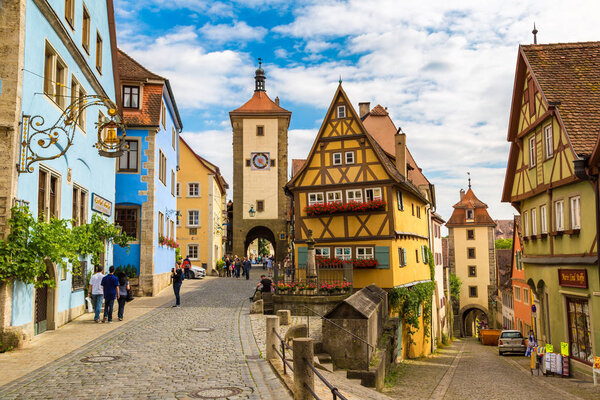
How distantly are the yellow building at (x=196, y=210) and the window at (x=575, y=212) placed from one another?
3112cm

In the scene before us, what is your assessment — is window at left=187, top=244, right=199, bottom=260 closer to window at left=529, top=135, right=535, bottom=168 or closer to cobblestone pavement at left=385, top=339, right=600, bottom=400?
cobblestone pavement at left=385, top=339, right=600, bottom=400

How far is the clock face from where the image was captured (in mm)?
51188

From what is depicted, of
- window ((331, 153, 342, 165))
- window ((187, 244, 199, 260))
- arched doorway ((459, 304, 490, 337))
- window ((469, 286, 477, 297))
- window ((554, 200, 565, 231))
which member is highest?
window ((331, 153, 342, 165))

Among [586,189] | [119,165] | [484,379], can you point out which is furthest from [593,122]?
[119,165]

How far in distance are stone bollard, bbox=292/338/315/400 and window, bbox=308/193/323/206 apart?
1906 cm

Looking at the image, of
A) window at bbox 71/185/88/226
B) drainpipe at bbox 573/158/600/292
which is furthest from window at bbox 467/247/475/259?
window at bbox 71/185/88/226

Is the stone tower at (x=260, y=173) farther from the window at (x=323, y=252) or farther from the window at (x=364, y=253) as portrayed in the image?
the window at (x=364, y=253)

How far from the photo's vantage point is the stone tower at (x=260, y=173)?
50781 mm

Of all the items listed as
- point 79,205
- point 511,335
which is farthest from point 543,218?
point 79,205

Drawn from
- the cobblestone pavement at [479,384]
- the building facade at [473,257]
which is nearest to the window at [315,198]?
the cobblestone pavement at [479,384]

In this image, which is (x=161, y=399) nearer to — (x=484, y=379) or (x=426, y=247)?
(x=484, y=379)

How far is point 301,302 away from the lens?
66.4 ft

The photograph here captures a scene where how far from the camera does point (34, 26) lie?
12406mm

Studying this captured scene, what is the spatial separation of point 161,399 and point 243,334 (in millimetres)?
6506
